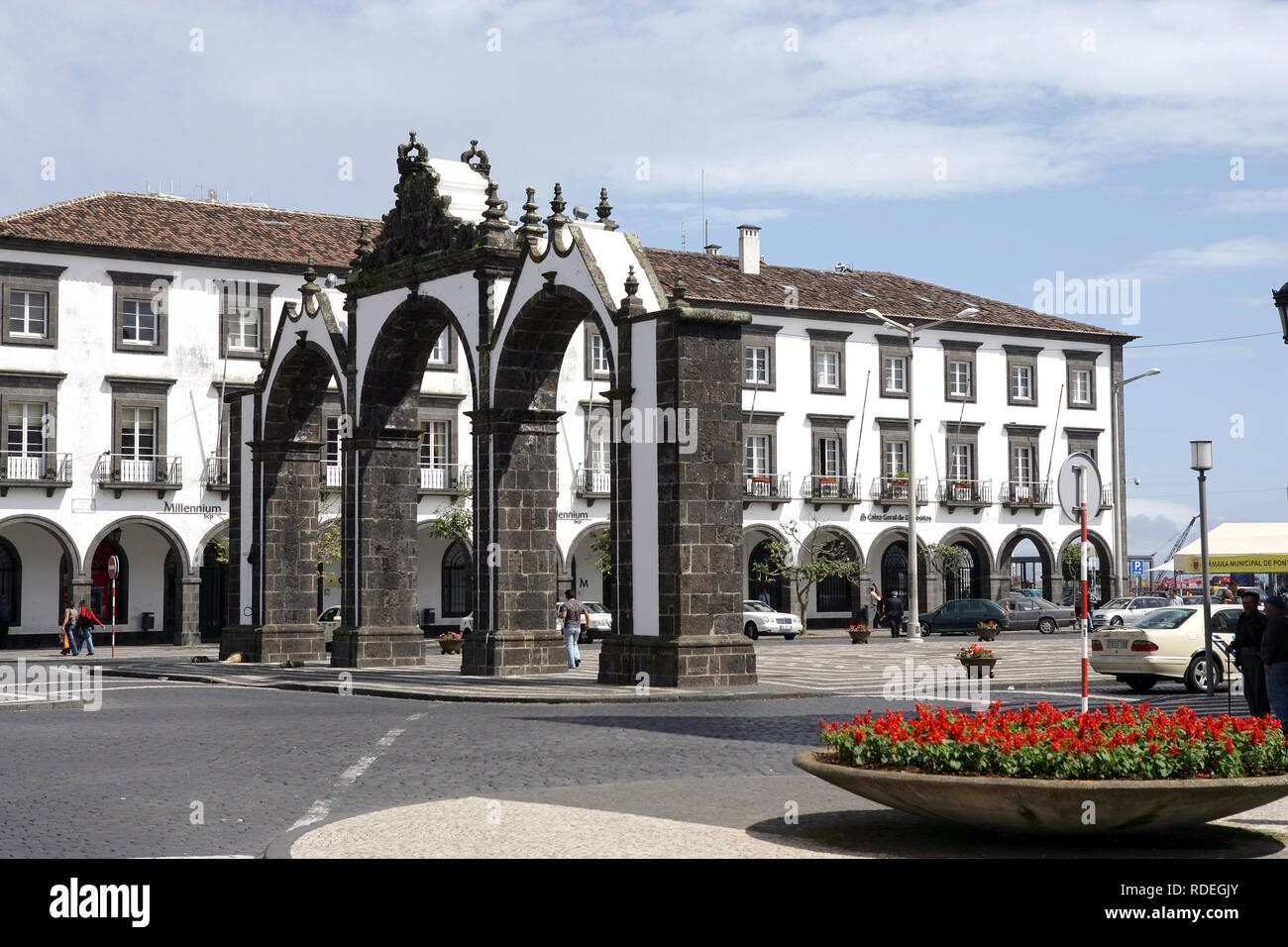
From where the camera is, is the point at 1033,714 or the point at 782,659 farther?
the point at 782,659

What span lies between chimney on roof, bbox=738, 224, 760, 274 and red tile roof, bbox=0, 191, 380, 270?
14096 mm

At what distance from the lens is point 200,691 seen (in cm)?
2533

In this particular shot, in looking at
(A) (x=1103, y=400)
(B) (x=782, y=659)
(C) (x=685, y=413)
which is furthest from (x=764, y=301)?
(C) (x=685, y=413)

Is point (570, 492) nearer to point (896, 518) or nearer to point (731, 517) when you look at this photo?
point (896, 518)

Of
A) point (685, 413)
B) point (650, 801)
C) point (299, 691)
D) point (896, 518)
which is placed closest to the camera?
point (650, 801)

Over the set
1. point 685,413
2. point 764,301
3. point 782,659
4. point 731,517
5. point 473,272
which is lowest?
point 782,659

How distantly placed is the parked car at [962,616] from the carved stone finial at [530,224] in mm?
29074

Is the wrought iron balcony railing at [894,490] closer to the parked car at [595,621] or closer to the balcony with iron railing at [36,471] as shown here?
the parked car at [595,621]

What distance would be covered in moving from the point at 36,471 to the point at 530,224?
23605mm

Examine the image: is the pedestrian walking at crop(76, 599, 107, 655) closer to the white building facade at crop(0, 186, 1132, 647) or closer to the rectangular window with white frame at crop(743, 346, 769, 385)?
the white building facade at crop(0, 186, 1132, 647)

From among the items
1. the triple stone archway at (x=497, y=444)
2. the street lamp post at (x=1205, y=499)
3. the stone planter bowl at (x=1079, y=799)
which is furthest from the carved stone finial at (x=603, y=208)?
the stone planter bowl at (x=1079, y=799)

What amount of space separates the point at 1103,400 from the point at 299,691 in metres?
45.1

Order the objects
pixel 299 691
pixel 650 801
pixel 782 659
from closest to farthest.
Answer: pixel 650 801
pixel 299 691
pixel 782 659

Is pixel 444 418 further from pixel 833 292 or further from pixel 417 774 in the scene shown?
pixel 417 774
